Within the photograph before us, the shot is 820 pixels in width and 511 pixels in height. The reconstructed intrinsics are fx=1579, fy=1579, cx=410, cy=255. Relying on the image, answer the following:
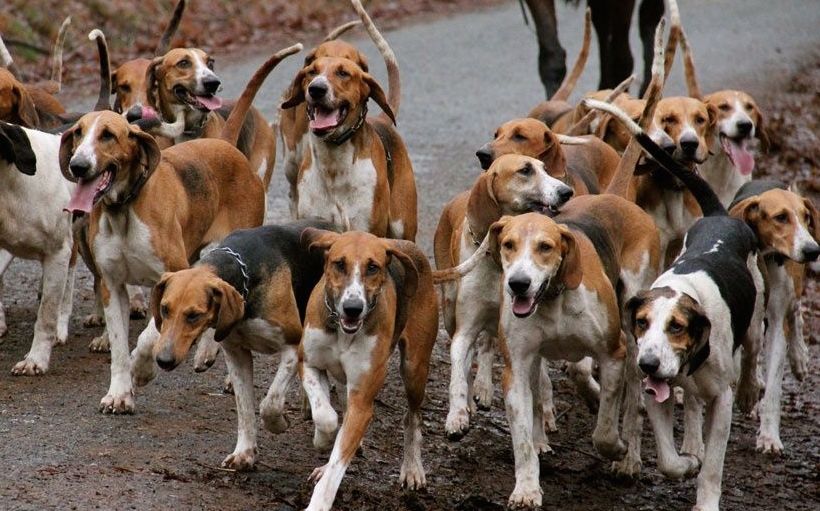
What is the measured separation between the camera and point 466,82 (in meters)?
18.7

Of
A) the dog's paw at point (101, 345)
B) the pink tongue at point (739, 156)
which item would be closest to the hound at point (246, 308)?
the dog's paw at point (101, 345)

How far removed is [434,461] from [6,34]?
11.2m

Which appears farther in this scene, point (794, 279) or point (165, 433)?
point (794, 279)

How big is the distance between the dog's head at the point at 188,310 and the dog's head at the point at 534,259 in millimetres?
1209

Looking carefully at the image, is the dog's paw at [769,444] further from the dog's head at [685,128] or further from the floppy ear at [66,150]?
the floppy ear at [66,150]

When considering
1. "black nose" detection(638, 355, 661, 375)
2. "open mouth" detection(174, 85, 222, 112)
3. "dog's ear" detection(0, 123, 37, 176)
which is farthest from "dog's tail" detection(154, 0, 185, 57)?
"black nose" detection(638, 355, 661, 375)

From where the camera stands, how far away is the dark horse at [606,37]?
13211 millimetres

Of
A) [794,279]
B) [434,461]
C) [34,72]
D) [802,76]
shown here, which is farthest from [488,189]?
[802,76]

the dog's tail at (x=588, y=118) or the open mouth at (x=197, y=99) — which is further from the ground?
the open mouth at (x=197, y=99)

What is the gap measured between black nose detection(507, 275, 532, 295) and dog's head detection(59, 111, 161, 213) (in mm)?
2039

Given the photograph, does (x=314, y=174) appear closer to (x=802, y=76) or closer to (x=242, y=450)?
(x=242, y=450)

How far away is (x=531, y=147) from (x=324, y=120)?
3.77 ft

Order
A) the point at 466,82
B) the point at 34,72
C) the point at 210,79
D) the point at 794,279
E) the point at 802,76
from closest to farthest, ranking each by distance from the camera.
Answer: the point at 794,279 < the point at 210,79 < the point at 34,72 < the point at 466,82 < the point at 802,76

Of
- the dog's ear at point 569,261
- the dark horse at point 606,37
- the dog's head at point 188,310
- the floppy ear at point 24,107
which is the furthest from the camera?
the dark horse at point 606,37
